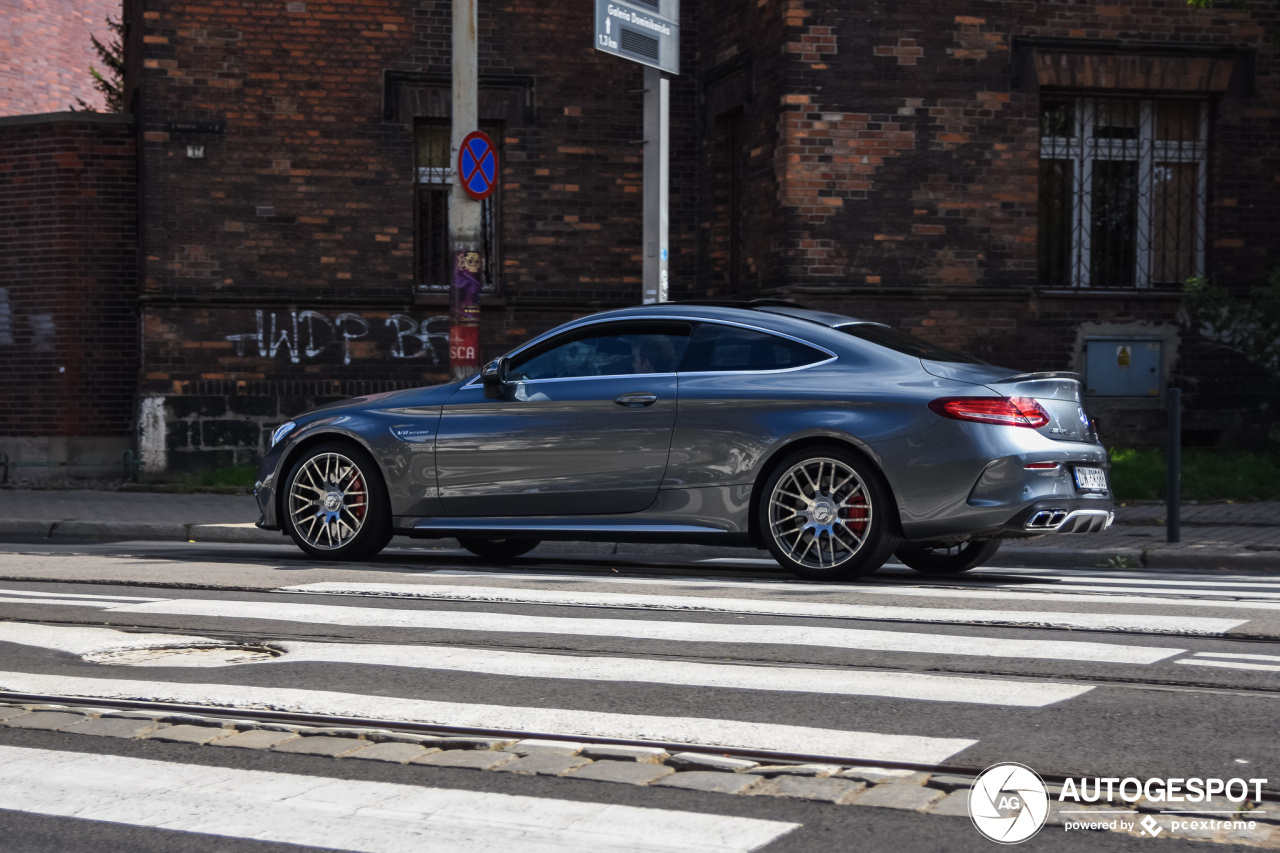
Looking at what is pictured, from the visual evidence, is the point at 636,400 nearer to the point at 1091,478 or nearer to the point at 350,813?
the point at 1091,478

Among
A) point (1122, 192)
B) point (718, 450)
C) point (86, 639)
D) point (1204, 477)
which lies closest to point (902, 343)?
point (718, 450)

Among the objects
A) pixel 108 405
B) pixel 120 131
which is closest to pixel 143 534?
pixel 108 405

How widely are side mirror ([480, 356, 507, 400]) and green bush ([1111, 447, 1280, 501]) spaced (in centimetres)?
693

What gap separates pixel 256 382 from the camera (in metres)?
16.8

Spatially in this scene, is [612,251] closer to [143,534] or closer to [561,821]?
[143,534]

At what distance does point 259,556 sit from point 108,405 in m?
8.51

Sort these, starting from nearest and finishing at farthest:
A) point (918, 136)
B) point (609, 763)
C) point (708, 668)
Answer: point (609, 763), point (708, 668), point (918, 136)

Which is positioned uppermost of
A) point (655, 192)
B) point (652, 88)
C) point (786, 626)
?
point (652, 88)

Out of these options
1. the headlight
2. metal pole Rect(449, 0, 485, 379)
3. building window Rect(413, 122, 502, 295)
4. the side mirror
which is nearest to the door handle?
the side mirror

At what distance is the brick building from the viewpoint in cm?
1530

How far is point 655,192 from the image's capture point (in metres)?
Answer: 13.0

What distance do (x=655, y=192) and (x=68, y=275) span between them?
8.13 m

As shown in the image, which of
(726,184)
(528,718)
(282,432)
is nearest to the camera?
(528,718)

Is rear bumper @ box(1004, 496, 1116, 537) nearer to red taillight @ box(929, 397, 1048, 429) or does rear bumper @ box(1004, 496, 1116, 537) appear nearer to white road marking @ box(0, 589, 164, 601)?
red taillight @ box(929, 397, 1048, 429)
